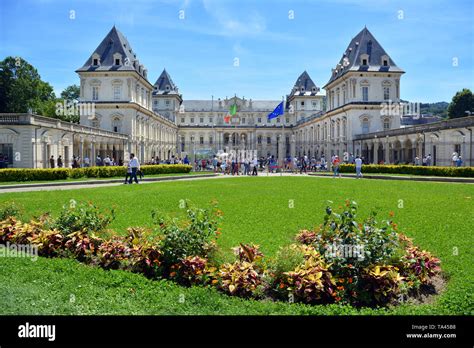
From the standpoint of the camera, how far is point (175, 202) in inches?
602

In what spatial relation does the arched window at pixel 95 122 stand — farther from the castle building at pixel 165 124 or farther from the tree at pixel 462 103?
the tree at pixel 462 103

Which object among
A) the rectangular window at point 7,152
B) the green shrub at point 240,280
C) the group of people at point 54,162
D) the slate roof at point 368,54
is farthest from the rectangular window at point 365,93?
the green shrub at point 240,280

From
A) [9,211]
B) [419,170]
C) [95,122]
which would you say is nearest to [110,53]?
[95,122]

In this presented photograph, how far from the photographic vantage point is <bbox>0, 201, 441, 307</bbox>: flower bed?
22.0 ft

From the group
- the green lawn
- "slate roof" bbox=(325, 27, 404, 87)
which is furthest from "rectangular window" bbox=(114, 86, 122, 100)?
the green lawn

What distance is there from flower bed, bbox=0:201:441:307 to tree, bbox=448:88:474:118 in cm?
7887

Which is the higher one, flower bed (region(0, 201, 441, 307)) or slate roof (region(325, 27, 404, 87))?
slate roof (region(325, 27, 404, 87))

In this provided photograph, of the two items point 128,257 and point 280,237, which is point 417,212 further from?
point 128,257

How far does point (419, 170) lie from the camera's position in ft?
108

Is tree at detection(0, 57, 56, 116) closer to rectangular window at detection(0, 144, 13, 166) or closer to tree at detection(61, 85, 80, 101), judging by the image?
rectangular window at detection(0, 144, 13, 166)

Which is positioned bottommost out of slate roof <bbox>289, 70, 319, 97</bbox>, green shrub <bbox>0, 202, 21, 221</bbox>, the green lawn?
the green lawn

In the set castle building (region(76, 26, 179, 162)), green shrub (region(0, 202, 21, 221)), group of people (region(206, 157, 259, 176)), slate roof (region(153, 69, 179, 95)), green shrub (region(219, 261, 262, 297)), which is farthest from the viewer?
slate roof (region(153, 69, 179, 95))
